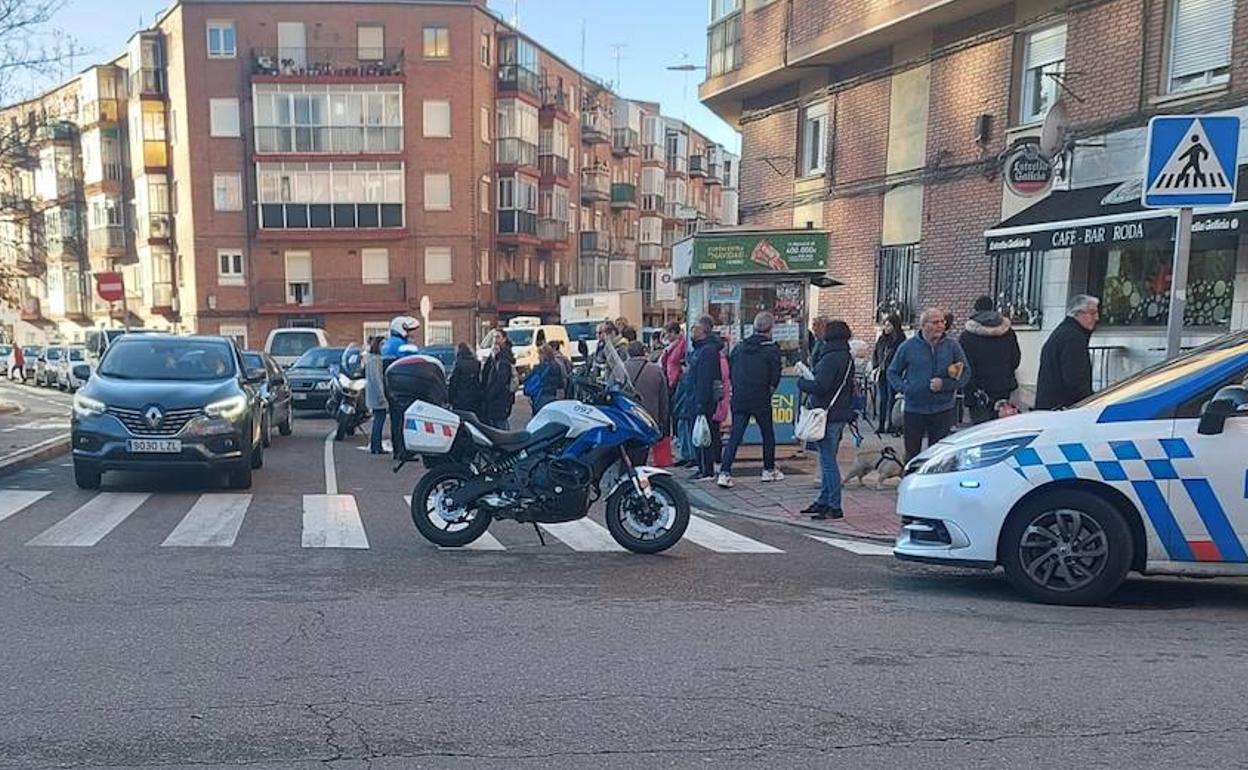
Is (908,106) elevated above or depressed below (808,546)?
above

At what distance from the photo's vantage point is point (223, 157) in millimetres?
41812

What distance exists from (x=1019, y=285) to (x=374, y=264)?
110 ft

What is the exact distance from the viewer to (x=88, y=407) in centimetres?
909

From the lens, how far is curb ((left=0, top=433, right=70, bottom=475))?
10.8 metres

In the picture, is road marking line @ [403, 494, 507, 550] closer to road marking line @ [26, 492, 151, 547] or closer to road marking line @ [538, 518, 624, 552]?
road marking line @ [538, 518, 624, 552]

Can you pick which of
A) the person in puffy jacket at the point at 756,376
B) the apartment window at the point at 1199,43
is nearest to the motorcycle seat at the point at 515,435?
the person in puffy jacket at the point at 756,376

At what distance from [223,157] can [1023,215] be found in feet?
126

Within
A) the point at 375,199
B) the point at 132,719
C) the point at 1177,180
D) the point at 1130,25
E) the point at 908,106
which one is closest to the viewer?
the point at 132,719

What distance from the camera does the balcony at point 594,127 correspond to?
2188 inches

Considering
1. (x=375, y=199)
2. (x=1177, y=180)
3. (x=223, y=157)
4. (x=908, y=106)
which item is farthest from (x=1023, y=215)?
(x=223, y=157)

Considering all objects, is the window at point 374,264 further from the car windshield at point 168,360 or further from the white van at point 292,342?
the car windshield at point 168,360

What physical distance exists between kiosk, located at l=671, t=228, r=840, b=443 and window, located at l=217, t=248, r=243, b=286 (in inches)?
1366

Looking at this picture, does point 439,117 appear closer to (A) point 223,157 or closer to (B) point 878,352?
(A) point 223,157

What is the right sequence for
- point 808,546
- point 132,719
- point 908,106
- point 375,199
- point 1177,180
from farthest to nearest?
point 375,199 → point 908,106 → point 808,546 → point 1177,180 → point 132,719
